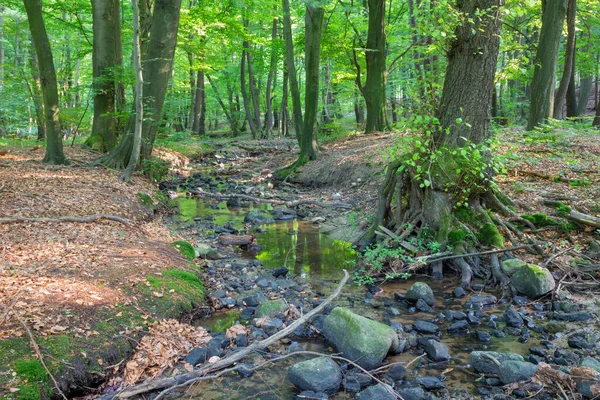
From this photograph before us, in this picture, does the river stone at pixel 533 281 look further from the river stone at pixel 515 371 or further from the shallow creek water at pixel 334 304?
the river stone at pixel 515 371

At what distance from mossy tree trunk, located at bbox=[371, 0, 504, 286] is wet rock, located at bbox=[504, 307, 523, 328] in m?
1.21

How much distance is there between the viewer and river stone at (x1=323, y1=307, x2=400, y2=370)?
158 inches

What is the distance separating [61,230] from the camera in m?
6.26

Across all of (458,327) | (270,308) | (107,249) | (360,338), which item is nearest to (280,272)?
(270,308)

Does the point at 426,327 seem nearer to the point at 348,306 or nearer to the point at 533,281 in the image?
the point at 348,306

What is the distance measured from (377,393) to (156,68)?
10016mm

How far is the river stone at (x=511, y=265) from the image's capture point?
5812 mm

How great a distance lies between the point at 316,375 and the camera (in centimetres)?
371

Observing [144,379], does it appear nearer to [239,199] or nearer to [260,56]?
[239,199]

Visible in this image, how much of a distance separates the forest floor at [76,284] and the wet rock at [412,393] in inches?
102

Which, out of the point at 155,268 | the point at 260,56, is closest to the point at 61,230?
the point at 155,268

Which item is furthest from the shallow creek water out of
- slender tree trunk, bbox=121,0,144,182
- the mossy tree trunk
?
slender tree trunk, bbox=121,0,144,182

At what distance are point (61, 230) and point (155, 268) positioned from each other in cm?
196

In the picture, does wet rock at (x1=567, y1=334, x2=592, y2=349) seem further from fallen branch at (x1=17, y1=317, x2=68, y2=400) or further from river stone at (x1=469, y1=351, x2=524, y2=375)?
fallen branch at (x1=17, y1=317, x2=68, y2=400)
